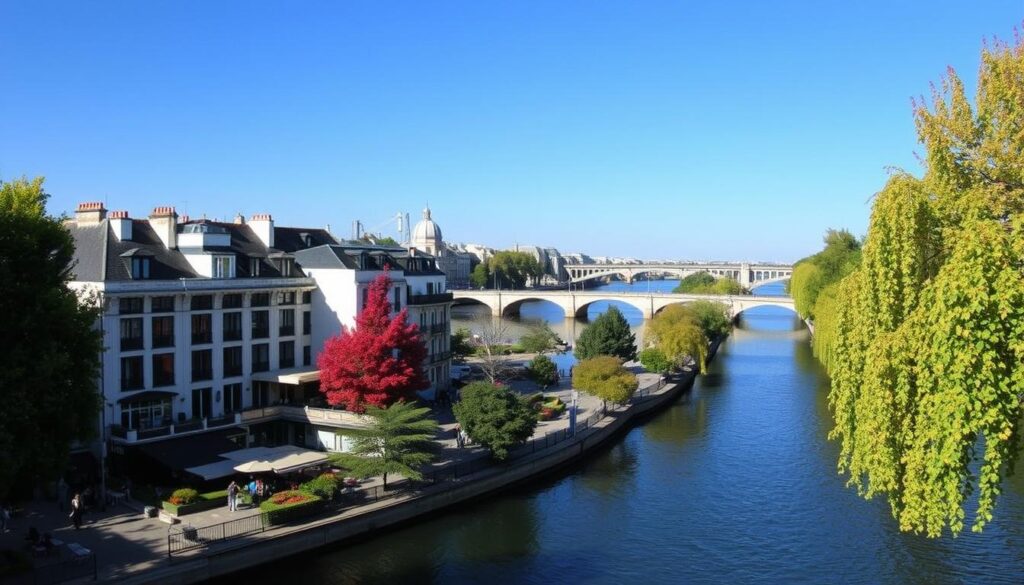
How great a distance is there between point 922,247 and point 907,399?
3536 mm

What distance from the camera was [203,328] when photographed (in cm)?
3638

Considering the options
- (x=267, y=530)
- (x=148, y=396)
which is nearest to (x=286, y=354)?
(x=148, y=396)

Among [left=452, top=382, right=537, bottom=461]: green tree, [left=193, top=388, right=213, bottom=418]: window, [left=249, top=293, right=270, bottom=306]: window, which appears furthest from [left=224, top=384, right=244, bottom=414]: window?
[left=452, top=382, right=537, bottom=461]: green tree

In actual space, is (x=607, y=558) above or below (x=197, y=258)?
below

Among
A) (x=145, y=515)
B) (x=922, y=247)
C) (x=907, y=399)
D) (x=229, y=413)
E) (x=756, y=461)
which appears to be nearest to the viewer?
(x=907, y=399)

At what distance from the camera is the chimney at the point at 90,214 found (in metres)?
36.8

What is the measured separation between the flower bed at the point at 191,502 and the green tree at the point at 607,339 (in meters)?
36.5

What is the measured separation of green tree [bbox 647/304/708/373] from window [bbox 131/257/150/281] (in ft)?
130

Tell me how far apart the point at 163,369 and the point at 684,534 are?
72.9ft

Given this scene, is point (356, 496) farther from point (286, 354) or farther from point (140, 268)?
point (140, 268)

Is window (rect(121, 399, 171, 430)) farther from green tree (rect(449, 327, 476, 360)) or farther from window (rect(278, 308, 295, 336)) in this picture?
green tree (rect(449, 327, 476, 360))

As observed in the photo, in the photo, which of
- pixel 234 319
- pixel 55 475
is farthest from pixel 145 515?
pixel 234 319

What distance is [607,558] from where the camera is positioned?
27.5 m

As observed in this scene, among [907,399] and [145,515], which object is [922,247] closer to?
[907,399]
